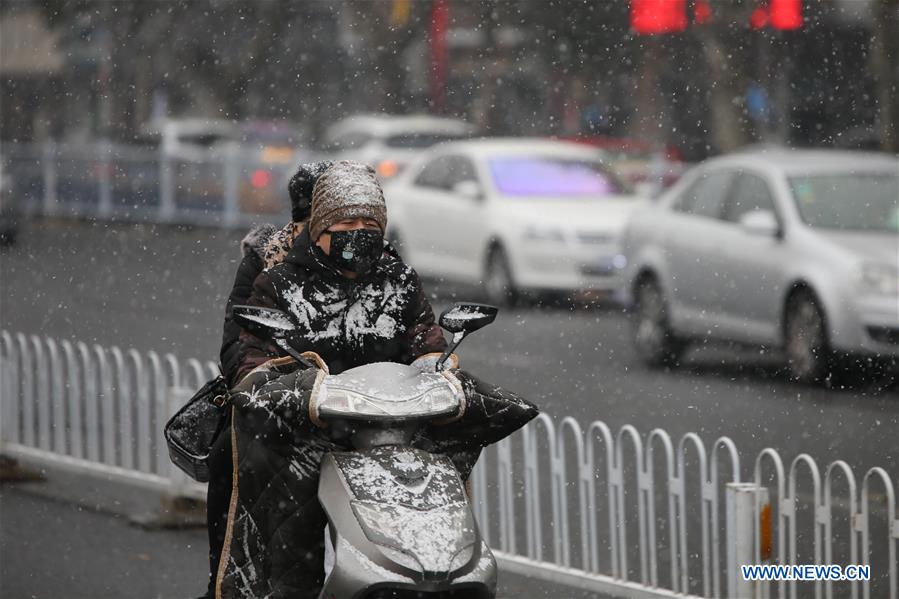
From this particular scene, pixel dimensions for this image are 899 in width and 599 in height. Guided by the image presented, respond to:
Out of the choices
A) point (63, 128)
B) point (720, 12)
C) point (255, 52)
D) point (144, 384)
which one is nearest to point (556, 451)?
point (144, 384)

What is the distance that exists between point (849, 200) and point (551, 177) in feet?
19.5

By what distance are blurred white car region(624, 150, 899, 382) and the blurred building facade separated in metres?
15.9

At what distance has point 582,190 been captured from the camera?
1902cm

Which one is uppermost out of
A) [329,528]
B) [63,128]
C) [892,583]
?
[329,528]

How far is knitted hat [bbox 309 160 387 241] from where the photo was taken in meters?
5.10

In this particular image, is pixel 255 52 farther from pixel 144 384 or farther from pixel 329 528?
pixel 329 528

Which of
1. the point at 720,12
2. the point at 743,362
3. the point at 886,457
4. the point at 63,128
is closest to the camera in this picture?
the point at 886,457

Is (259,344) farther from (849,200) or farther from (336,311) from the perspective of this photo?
(849,200)

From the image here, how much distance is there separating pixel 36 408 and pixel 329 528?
660 centimetres

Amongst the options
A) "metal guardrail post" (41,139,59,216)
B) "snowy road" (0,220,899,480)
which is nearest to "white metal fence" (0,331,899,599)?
"snowy road" (0,220,899,480)

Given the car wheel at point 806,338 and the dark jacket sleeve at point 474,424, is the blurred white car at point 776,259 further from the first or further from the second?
the dark jacket sleeve at point 474,424

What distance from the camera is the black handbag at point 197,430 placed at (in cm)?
588

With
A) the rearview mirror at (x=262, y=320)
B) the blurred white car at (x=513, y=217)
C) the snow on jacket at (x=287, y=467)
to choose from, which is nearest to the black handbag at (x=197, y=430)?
the snow on jacket at (x=287, y=467)

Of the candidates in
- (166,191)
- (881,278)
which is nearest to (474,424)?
(881,278)
